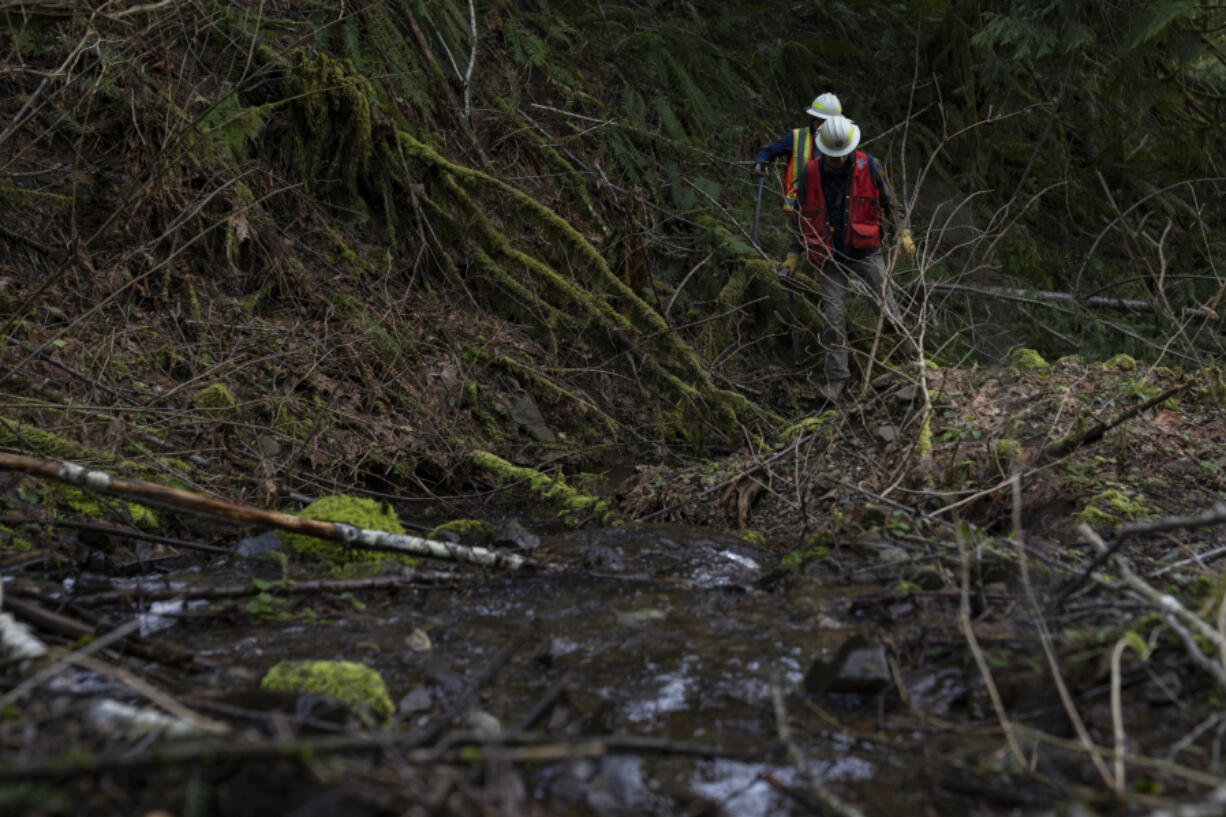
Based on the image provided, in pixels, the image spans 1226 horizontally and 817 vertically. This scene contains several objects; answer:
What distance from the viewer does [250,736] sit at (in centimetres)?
184

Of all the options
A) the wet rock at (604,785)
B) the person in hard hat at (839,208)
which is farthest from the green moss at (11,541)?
the person in hard hat at (839,208)

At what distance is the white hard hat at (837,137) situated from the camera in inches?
268

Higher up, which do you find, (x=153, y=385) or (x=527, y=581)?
(x=153, y=385)

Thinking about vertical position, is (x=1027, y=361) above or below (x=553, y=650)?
below

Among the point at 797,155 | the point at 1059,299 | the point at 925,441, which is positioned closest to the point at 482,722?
the point at 925,441

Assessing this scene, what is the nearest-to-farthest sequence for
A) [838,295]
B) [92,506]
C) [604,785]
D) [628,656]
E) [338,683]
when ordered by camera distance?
1. [604,785]
2. [338,683]
3. [628,656]
4. [92,506]
5. [838,295]

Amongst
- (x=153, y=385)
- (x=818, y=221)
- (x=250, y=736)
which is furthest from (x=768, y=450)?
(x=250, y=736)

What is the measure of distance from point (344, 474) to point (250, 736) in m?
3.54

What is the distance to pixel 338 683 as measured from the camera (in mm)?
2498

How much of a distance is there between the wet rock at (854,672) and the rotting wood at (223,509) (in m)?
1.68

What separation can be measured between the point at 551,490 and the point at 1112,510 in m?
3.08

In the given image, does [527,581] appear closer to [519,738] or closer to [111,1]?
[519,738]

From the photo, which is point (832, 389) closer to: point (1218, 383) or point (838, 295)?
point (838, 295)

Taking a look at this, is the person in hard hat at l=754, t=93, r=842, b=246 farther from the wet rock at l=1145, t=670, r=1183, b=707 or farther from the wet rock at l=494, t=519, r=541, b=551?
the wet rock at l=1145, t=670, r=1183, b=707
